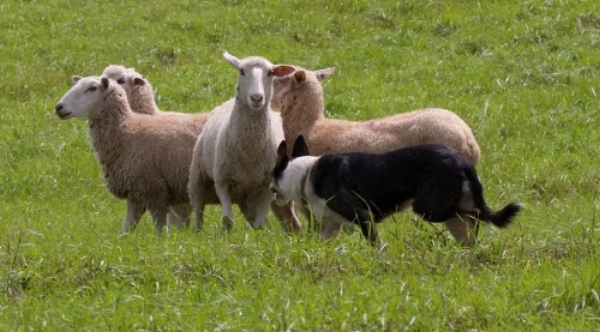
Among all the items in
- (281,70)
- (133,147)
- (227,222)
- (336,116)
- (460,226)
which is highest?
(281,70)

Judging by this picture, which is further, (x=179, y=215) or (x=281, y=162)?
(x=179, y=215)

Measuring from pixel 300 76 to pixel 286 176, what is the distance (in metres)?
2.88

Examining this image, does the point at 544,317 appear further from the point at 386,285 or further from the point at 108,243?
the point at 108,243

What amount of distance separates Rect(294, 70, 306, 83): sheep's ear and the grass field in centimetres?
163

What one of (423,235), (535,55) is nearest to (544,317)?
(423,235)

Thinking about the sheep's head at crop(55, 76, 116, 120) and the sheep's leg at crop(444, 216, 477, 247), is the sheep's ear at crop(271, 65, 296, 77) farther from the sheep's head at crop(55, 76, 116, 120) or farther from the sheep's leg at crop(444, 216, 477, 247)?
the sheep's leg at crop(444, 216, 477, 247)

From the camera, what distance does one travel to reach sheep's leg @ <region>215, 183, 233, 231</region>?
971cm

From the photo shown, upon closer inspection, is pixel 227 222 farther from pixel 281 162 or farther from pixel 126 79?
pixel 126 79

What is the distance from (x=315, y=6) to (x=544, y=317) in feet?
50.9

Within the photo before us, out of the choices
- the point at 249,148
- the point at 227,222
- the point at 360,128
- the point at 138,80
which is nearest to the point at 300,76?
the point at 360,128

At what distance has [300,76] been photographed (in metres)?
11.5

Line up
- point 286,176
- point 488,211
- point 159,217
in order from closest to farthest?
point 488,211 < point 286,176 < point 159,217

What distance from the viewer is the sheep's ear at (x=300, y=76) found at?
11.5m

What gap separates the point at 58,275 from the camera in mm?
7215
